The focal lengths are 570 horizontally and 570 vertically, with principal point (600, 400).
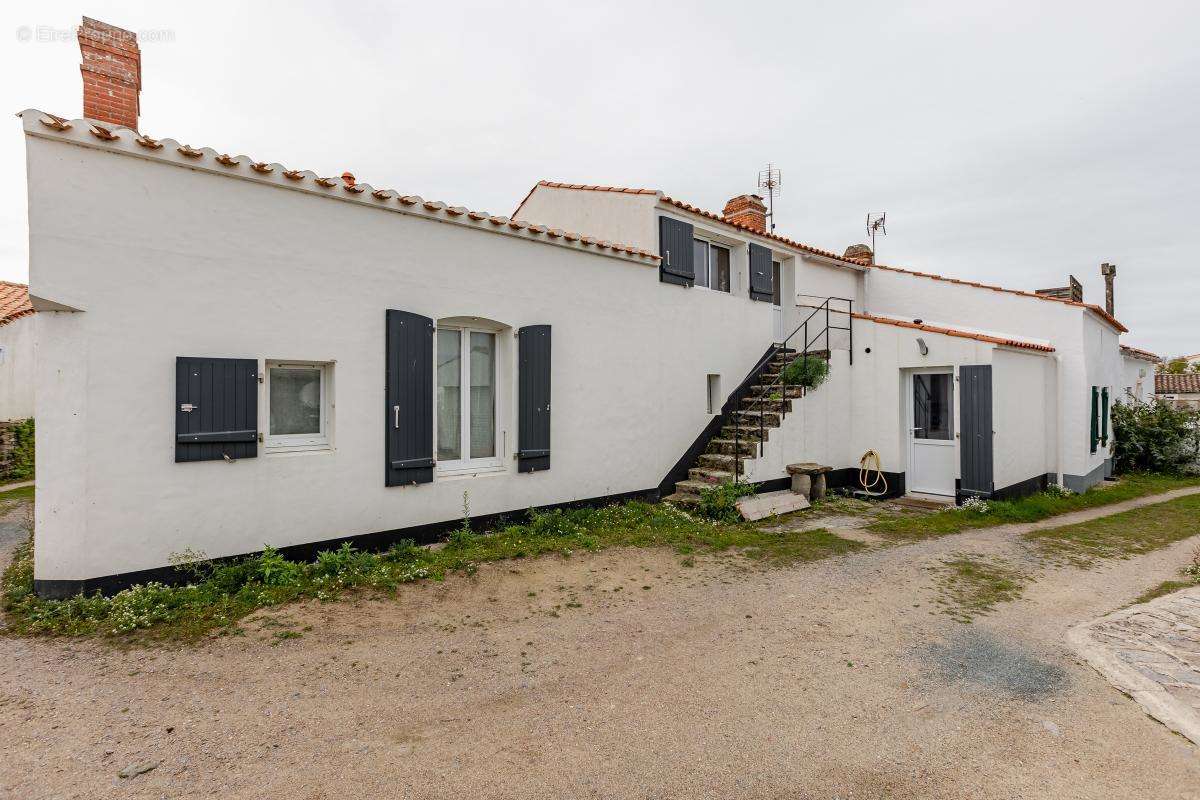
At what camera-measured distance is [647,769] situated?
2.91 meters

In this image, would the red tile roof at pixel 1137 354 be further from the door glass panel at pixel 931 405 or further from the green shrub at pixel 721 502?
the green shrub at pixel 721 502

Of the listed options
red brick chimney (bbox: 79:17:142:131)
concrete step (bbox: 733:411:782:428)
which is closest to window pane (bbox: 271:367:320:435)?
red brick chimney (bbox: 79:17:142:131)

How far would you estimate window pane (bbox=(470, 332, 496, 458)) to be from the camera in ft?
23.6

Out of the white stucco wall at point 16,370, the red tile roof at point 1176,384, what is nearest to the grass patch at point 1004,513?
the red tile roof at point 1176,384

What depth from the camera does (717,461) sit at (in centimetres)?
951

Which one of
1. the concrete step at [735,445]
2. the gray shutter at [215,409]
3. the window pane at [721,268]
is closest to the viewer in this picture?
the gray shutter at [215,409]

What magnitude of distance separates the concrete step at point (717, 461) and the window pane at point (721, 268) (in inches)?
130

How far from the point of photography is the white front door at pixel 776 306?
1159 centimetres

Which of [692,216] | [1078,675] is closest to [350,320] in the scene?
[692,216]

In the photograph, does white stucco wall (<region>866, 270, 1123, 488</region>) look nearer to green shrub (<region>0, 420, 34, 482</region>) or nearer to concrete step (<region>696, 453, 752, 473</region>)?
concrete step (<region>696, 453, 752, 473</region>)

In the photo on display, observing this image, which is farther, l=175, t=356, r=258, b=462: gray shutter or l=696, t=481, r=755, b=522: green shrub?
l=696, t=481, r=755, b=522: green shrub

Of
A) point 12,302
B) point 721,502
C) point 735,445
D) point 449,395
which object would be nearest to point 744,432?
point 735,445

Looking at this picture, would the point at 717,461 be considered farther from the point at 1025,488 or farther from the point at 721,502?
the point at 1025,488

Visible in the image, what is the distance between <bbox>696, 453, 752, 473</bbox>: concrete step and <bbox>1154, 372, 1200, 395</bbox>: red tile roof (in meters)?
25.0
